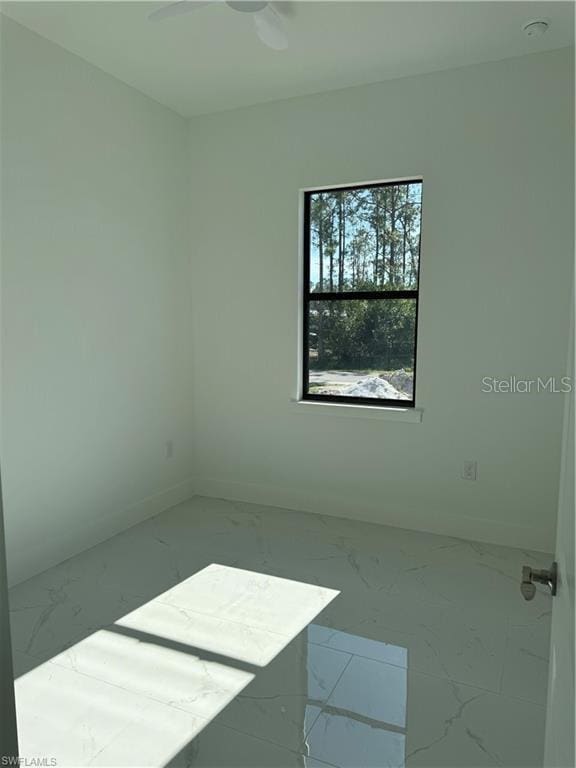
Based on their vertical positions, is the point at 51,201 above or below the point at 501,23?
below

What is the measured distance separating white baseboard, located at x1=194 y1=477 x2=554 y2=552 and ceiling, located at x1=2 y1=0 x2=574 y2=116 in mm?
2594

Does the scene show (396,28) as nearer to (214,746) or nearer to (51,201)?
(51,201)

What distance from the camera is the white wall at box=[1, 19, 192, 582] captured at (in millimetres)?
2555

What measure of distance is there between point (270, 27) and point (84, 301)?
1664 mm

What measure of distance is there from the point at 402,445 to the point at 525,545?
894 mm

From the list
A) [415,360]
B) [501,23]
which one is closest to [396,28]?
[501,23]

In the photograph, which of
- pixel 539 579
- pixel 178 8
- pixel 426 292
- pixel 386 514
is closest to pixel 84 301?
pixel 178 8

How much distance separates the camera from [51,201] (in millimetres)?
2699

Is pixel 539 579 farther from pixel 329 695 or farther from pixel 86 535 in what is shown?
pixel 86 535

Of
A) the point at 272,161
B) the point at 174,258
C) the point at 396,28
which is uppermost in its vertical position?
the point at 396,28

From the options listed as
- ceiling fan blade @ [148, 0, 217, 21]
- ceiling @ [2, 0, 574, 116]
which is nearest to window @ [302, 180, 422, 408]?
ceiling @ [2, 0, 574, 116]

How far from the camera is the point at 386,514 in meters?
3.37

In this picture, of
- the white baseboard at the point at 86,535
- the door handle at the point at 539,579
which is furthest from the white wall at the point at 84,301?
the door handle at the point at 539,579

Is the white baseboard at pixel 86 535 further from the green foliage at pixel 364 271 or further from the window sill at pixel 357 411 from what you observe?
the green foliage at pixel 364 271
